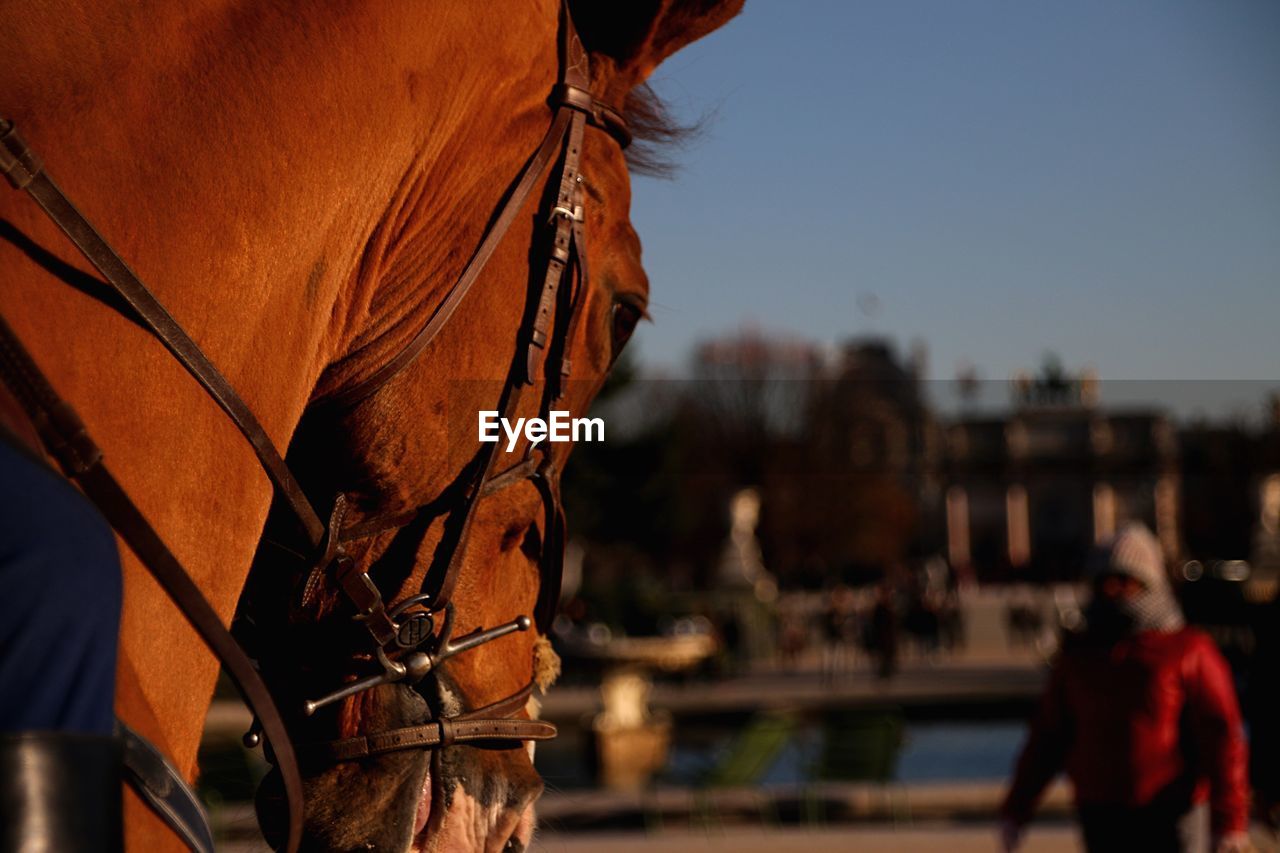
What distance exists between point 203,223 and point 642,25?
1.00 metres

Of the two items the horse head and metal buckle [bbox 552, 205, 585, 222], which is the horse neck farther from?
metal buckle [bbox 552, 205, 585, 222]

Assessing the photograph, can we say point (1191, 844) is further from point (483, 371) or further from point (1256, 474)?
point (1256, 474)

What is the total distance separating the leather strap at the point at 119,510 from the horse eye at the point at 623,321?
1015 mm

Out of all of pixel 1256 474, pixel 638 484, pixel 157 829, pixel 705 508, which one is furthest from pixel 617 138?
pixel 1256 474

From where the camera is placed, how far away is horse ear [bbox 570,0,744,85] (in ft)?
7.95

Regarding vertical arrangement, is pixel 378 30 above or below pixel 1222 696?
above

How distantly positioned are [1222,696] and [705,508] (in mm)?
61170

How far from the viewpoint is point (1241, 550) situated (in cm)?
6588

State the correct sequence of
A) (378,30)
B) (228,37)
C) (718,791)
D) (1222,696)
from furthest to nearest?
1. (718,791)
2. (1222,696)
3. (378,30)
4. (228,37)

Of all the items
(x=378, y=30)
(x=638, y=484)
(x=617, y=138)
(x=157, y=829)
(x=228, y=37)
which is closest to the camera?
(x=157, y=829)

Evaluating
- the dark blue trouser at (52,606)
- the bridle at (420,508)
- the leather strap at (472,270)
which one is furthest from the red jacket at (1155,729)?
the dark blue trouser at (52,606)

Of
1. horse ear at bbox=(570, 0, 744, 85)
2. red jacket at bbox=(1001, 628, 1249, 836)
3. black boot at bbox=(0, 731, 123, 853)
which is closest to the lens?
black boot at bbox=(0, 731, 123, 853)

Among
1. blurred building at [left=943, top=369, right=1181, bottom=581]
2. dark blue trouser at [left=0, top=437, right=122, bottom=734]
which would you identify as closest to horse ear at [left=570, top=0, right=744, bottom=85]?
dark blue trouser at [left=0, top=437, right=122, bottom=734]

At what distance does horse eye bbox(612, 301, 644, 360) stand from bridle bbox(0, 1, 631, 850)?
156 mm
